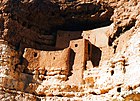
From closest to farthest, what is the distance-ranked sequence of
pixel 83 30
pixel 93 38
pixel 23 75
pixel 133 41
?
pixel 133 41
pixel 23 75
pixel 93 38
pixel 83 30

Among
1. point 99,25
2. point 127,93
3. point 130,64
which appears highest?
point 99,25

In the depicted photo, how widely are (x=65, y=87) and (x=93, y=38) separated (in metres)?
4.02

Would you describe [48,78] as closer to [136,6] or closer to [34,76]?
[34,76]

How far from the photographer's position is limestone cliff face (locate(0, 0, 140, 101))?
1895 cm

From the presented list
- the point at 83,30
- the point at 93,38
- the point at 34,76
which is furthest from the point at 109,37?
the point at 34,76

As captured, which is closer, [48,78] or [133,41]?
[133,41]

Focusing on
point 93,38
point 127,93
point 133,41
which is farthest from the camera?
point 93,38

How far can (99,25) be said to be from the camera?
23.7 m

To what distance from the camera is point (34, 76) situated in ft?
70.5

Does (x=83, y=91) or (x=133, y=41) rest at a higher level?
(x=133, y=41)

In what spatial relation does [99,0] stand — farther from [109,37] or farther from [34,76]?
[34,76]

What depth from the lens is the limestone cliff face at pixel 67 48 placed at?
19.0 meters

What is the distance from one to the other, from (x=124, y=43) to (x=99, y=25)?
4421 mm

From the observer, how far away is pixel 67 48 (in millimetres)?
21938
